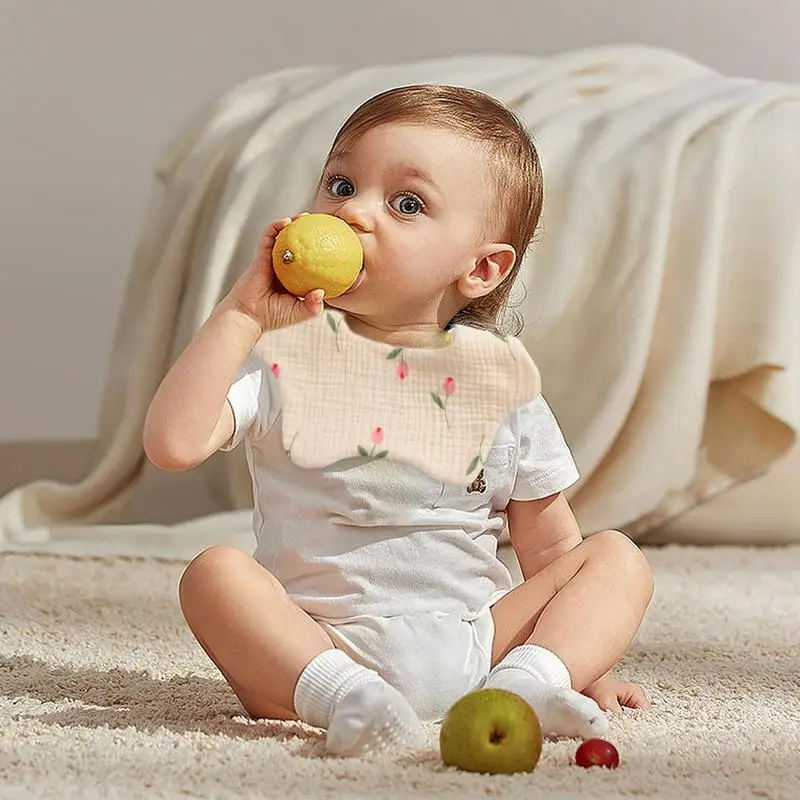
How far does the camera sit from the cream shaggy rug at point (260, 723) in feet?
2.64

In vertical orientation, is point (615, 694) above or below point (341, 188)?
below

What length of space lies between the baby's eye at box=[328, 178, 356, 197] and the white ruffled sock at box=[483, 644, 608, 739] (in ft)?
1.12

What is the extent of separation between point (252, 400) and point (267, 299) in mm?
76

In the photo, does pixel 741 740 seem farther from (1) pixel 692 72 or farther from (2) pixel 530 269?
(1) pixel 692 72

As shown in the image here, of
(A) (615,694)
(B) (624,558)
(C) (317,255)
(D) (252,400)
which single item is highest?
(C) (317,255)

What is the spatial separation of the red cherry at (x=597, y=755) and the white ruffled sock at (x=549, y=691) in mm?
48

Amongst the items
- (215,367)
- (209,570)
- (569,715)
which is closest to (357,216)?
(215,367)

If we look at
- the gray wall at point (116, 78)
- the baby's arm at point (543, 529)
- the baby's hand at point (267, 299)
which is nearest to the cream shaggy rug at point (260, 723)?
the baby's arm at point (543, 529)

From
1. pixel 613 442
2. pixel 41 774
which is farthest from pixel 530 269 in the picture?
pixel 41 774

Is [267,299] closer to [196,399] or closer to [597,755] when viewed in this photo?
[196,399]

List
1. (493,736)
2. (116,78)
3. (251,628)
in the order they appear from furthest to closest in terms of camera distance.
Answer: (116,78) < (251,628) < (493,736)

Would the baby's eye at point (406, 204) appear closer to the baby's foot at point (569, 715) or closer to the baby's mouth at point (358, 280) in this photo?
the baby's mouth at point (358, 280)

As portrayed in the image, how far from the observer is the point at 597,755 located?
85 cm

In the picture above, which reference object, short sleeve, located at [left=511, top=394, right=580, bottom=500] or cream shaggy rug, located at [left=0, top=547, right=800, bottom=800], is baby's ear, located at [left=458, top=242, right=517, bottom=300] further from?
cream shaggy rug, located at [left=0, top=547, right=800, bottom=800]
